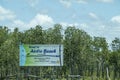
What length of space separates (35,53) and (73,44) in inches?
807

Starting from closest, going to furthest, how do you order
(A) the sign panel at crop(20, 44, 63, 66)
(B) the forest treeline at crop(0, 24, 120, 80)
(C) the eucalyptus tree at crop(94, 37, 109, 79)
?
(A) the sign panel at crop(20, 44, 63, 66), (B) the forest treeline at crop(0, 24, 120, 80), (C) the eucalyptus tree at crop(94, 37, 109, 79)

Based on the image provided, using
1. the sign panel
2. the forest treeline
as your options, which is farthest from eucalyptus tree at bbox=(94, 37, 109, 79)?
the sign panel

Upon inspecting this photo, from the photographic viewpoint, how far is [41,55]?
24.7 m

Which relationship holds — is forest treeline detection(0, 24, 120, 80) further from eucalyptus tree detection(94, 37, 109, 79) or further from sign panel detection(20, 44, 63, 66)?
sign panel detection(20, 44, 63, 66)

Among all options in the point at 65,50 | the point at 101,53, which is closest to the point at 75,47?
the point at 65,50

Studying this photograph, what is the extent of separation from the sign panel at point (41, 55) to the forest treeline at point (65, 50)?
44.0 feet

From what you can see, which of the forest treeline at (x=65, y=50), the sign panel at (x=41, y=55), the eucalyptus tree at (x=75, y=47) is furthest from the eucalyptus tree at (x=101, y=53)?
the sign panel at (x=41, y=55)

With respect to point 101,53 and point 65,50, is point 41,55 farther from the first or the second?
point 101,53

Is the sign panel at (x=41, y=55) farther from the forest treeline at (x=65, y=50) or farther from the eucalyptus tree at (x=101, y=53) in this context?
the eucalyptus tree at (x=101, y=53)

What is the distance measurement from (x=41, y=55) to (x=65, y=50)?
20.1 meters

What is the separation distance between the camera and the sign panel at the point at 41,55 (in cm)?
2423

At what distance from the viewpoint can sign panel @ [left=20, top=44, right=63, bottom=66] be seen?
24234 millimetres

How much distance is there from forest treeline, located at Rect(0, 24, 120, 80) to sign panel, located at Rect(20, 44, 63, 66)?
1341cm

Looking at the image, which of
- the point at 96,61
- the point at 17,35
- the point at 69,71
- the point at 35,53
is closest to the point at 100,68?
the point at 96,61
